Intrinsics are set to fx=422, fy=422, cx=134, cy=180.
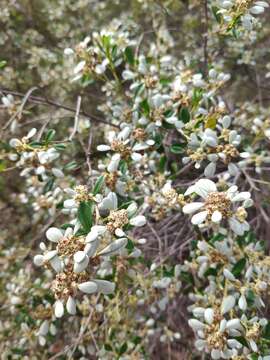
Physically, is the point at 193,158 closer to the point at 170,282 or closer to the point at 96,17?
the point at 170,282

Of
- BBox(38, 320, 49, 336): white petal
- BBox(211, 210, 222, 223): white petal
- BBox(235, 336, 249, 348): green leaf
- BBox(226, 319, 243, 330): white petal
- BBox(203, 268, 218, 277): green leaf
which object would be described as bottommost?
BBox(38, 320, 49, 336): white petal

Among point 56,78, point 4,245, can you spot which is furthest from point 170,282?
point 56,78

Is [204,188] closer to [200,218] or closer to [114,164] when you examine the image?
[200,218]

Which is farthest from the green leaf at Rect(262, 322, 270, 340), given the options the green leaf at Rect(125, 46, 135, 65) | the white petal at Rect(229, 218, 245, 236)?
the green leaf at Rect(125, 46, 135, 65)

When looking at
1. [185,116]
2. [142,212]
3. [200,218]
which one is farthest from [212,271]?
[185,116]

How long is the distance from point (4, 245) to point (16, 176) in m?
0.74

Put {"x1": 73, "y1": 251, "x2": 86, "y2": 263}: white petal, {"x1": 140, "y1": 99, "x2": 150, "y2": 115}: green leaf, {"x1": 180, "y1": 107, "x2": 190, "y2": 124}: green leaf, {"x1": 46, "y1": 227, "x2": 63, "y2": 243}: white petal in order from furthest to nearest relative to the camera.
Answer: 1. {"x1": 140, "y1": 99, "x2": 150, "y2": 115}: green leaf
2. {"x1": 180, "y1": 107, "x2": 190, "y2": 124}: green leaf
3. {"x1": 46, "y1": 227, "x2": 63, "y2": 243}: white petal
4. {"x1": 73, "y1": 251, "x2": 86, "y2": 263}: white petal

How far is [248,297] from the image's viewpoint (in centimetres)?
148

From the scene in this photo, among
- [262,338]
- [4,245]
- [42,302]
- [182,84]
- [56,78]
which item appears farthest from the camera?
[56,78]

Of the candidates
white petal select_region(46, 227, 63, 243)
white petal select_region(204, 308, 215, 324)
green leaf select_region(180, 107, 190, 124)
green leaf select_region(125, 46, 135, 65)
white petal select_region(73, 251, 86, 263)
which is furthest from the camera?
green leaf select_region(125, 46, 135, 65)

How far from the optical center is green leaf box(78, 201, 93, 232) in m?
1.14

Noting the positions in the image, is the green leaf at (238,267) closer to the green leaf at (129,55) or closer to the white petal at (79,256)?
the white petal at (79,256)

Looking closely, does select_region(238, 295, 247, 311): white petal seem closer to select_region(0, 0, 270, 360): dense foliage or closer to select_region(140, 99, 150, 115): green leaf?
select_region(0, 0, 270, 360): dense foliage

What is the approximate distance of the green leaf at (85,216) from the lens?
3.73ft
